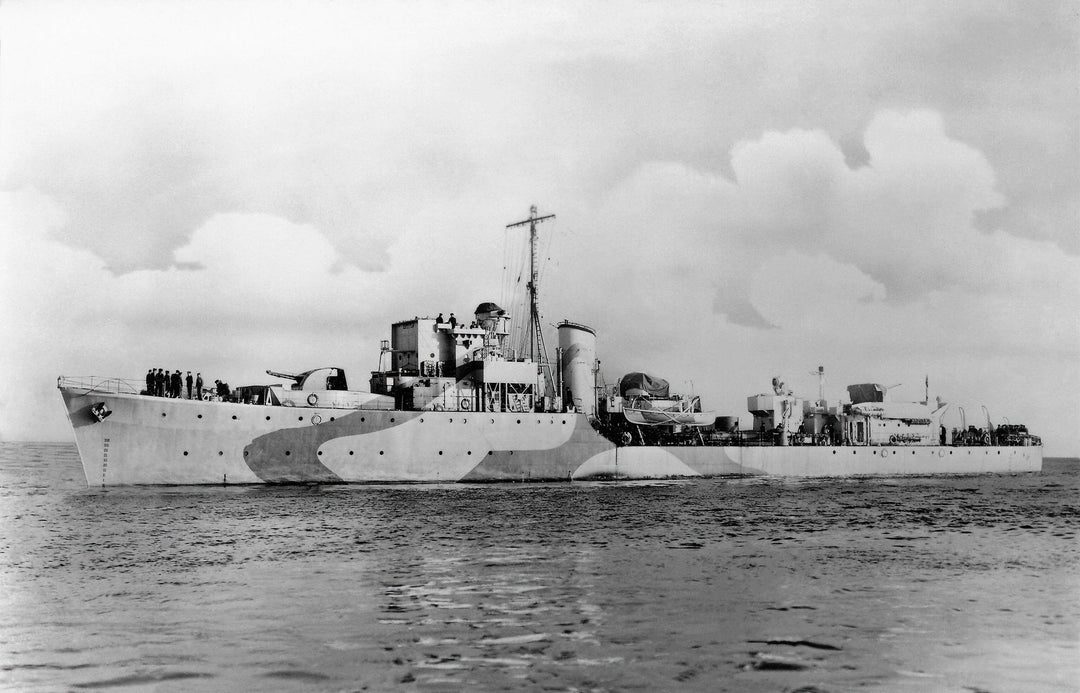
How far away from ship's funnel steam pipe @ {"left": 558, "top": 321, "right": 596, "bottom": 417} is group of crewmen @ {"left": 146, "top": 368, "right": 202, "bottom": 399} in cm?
1429

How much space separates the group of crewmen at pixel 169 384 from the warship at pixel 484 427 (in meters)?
0.26

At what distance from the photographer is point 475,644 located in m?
7.69

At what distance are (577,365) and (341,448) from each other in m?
11.4

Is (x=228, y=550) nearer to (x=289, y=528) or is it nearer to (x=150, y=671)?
(x=289, y=528)

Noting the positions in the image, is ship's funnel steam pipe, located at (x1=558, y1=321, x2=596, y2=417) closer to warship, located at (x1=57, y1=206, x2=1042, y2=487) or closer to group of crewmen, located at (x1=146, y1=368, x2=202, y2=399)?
warship, located at (x1=57, y1=206, x2=1042, y2=487)

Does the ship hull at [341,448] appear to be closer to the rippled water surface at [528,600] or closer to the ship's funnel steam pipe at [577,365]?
the ship's funnel steam pipe at [577,365]

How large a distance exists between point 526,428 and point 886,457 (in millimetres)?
19801

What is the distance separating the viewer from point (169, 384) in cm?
2519

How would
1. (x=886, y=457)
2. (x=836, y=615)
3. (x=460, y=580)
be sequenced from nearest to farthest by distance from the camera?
(x=836, y=615), (x=460, y=580), (x=886, y=457)

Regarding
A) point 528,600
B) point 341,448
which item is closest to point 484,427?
point 341,448

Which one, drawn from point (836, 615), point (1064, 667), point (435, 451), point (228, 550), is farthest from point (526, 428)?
point (1064, 667)

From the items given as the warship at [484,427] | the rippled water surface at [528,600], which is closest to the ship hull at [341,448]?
the warship at [484,427]

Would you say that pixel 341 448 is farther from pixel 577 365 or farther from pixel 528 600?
pixel 528 600

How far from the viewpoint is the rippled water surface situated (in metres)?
6.81
